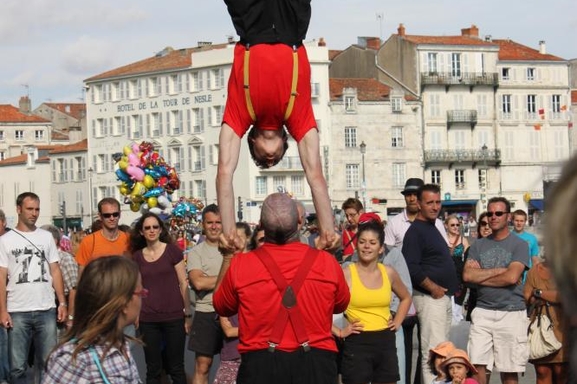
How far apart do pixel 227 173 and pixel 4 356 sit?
560 centimetres

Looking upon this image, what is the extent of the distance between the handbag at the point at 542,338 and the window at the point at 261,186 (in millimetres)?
73418

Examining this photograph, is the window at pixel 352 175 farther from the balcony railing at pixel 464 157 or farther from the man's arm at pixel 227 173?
the man's arm at pixel 227 173

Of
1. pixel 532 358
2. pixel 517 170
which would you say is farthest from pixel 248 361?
pixel 517 170

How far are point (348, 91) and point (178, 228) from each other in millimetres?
55714

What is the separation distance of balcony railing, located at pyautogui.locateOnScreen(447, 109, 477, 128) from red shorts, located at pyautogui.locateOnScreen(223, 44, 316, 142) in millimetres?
81336

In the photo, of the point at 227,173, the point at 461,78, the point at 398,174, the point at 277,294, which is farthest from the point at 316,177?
the point at 461,78

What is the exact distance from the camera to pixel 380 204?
84.9 m

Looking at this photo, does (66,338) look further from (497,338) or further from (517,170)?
(517,170)

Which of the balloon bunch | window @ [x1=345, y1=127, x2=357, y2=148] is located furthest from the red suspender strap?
window @ [x1=345, y1=127, x2=357, y2=148]

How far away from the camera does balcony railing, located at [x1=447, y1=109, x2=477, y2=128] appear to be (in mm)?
87938

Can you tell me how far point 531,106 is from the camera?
90.7m

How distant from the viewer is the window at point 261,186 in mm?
83688

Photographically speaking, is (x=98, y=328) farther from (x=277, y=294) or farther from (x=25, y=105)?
(x=25, y=105)

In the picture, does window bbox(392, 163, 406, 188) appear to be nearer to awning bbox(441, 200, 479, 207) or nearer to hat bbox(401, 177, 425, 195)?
awning bbox(441, 200, 479, 207)
